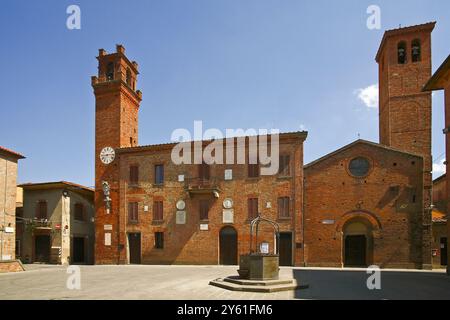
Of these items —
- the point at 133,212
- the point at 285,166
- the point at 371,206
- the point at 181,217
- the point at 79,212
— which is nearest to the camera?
the point at 371,206

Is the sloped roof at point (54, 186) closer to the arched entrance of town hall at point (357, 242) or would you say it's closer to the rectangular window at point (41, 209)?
the rectangular window at point (41, 209)

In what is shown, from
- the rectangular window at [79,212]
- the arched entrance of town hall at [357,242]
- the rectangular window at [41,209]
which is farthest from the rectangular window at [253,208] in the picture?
the rectangular window at [41,209]

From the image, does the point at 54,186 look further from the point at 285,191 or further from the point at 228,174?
the point at 285,191

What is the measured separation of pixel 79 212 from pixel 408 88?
28.2 meters

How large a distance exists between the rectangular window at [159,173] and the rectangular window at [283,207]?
8.80 m

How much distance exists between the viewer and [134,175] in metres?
27.3

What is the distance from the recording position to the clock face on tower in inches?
1100

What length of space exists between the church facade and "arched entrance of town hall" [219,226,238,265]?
0.07m

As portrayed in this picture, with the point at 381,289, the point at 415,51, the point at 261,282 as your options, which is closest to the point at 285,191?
the point at 381,289

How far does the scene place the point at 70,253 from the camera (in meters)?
29.7

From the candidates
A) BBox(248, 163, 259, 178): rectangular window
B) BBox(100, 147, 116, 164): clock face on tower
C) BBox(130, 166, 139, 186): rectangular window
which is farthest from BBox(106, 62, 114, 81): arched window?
BBox(248, 163, 259, 178): rectangular window
